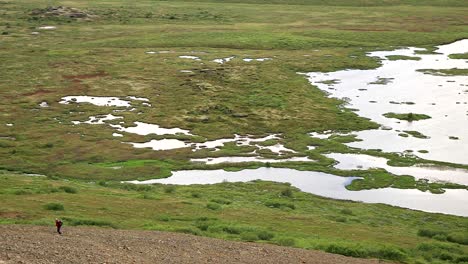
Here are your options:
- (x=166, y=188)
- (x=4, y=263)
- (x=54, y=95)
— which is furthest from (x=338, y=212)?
(x=54, y=95)

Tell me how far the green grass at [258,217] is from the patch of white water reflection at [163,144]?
15667mm

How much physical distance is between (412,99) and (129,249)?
73988mm

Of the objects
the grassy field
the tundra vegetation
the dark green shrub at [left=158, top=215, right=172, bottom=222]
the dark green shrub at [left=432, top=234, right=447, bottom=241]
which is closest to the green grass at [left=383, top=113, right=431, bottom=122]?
the tundra vegetation

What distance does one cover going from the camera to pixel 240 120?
86.3 metres

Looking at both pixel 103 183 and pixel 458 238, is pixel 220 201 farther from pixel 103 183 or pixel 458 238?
pixel 458 238

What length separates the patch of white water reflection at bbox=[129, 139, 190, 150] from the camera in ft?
246

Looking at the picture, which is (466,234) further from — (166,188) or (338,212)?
(166,188)

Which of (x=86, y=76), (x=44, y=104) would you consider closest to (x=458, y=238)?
(x=44, y=104)

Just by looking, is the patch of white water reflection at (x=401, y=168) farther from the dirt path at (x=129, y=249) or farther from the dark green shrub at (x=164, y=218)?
the dirt path at (x=129, y=249)

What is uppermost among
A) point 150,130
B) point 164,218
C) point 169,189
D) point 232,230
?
point 232,230

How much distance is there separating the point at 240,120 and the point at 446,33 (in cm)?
8722

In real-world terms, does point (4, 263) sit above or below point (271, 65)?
above

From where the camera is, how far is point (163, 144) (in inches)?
3012

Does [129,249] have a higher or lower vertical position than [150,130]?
higher
